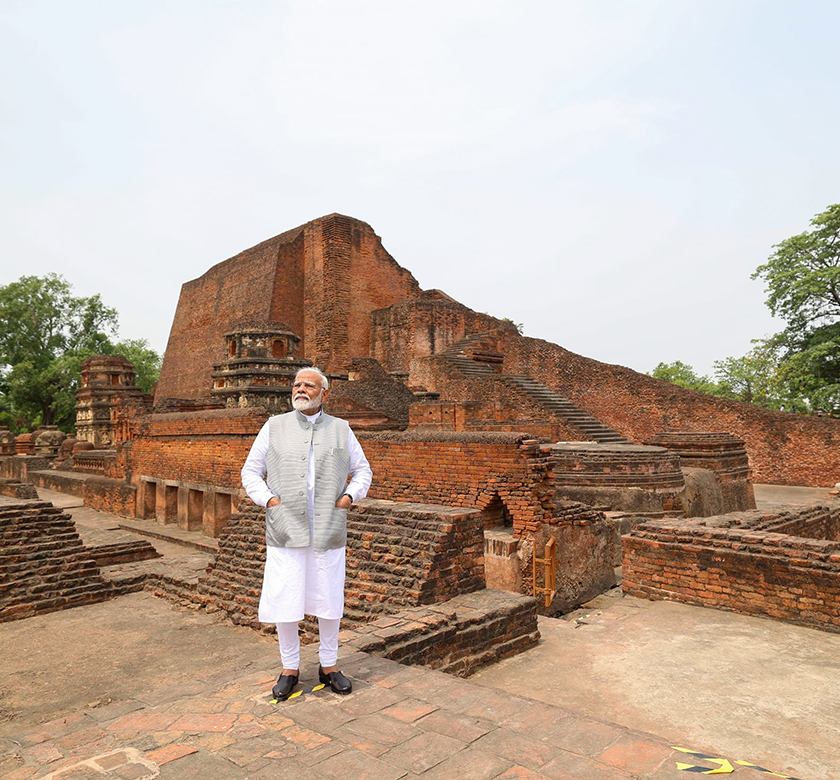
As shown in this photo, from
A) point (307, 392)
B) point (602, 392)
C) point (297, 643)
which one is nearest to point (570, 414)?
point (602, 392)

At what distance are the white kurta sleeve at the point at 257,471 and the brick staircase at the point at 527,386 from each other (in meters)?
10.0

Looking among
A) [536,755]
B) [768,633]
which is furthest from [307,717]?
[768,633]

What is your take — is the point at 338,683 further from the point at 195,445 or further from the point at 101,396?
the point at 101,396

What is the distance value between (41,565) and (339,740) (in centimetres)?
562

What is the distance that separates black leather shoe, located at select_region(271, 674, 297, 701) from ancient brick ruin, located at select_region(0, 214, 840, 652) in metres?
0.72

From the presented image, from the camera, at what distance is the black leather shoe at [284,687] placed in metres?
2.64

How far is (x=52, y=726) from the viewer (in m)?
2.64

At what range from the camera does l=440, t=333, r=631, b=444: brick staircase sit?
12539 mm

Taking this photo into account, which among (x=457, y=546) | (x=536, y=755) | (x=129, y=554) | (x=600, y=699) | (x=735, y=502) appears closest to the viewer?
(x=536, y=755)

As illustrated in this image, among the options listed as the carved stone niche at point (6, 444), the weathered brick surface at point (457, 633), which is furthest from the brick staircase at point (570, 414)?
the carved stone niche at point (6, 444)

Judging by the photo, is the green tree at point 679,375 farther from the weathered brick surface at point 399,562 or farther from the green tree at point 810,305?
the weathered brick surface at point 399,562

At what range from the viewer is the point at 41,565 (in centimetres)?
650

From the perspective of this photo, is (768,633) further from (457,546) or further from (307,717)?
(307,717)

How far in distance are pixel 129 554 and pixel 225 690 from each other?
6.17 metres
